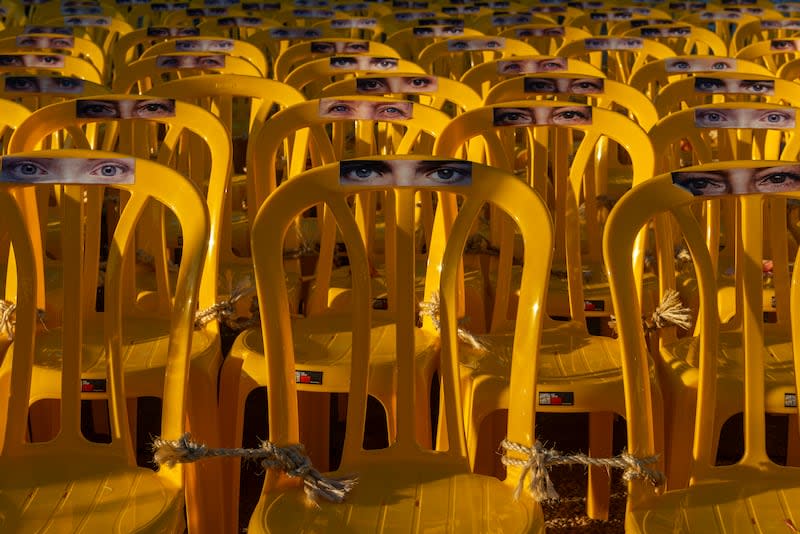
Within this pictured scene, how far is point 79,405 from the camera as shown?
214 cm

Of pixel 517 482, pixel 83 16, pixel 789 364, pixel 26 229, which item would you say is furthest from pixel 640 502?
pixel 83 16

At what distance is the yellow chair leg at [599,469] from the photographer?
285 centimetres

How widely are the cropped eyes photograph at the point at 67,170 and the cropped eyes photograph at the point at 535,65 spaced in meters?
1.88

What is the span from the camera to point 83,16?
543 cm

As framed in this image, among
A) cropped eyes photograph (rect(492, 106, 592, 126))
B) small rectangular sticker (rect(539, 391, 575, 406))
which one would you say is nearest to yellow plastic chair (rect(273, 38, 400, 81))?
cropped eyes photograph (rect(492, 106, 592, 126))

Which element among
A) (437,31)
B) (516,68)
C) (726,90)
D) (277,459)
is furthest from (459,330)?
(437,31)

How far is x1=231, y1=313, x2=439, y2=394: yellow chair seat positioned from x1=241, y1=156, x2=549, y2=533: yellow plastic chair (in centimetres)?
35

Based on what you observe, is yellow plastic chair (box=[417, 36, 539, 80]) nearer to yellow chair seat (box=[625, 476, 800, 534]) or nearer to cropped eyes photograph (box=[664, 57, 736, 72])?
cropped eyes photograph (box=[664, 57, 736, 72])

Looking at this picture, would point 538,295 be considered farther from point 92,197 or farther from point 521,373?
point 92,197

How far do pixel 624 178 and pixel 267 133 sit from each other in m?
1.73

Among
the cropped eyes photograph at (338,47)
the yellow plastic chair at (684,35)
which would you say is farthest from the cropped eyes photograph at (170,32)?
the yellow plastic chair at (684,35)

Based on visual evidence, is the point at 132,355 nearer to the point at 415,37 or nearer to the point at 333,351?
the point at 333,351

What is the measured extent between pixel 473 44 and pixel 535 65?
0.77 m

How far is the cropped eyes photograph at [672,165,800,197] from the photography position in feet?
6.70
